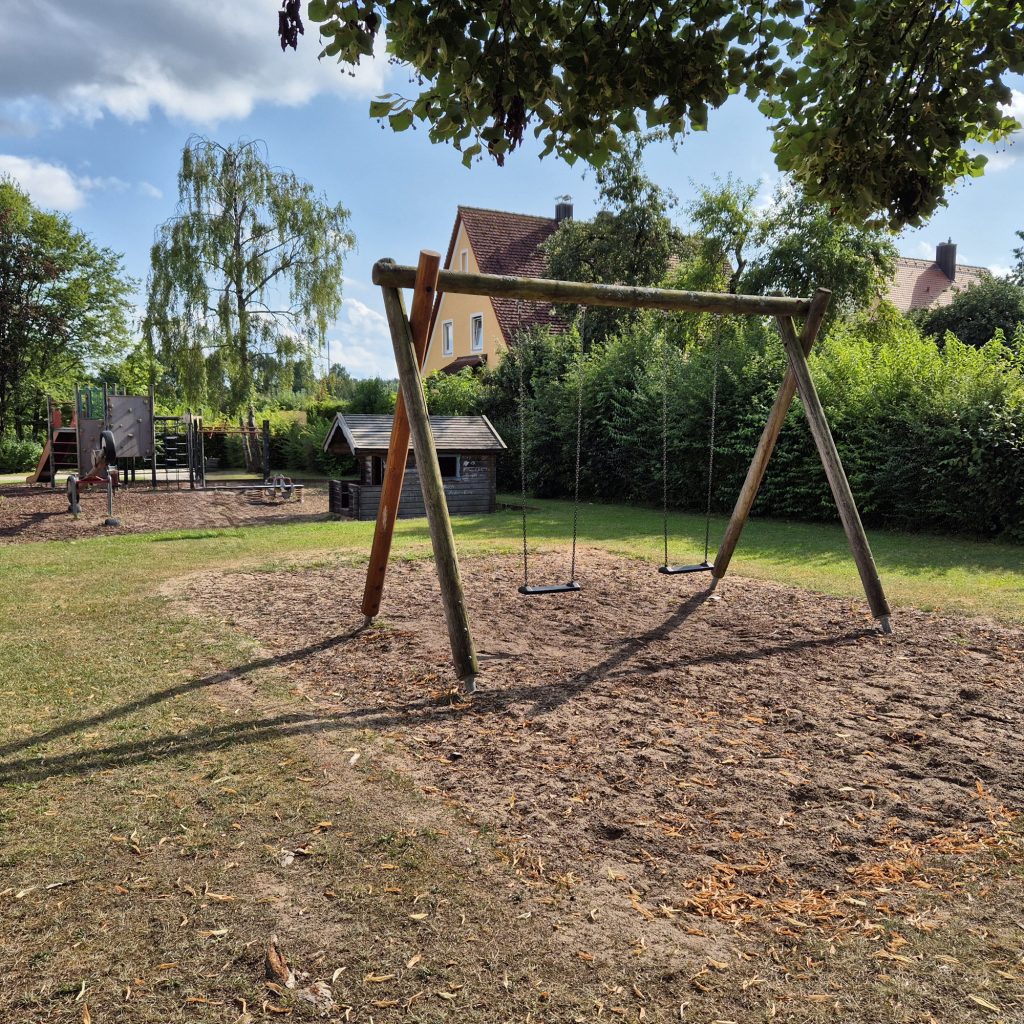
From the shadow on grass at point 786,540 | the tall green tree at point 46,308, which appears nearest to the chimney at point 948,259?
the shadow on grass at point 786,540

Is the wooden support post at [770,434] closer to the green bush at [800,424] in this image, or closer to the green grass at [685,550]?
the green grass at [685,550]

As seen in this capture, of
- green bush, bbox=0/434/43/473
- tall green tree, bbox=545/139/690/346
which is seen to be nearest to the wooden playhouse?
tall green tree, bbox=545/139/690/346

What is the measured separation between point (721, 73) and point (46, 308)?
37.3 m

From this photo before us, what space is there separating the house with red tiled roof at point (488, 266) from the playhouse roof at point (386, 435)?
40.6 ft

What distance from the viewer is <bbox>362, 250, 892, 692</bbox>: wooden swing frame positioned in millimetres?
4645

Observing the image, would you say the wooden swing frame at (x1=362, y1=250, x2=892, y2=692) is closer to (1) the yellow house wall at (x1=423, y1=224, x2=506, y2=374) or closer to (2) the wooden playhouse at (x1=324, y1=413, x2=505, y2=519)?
(2) the wooden playhouse at (x1=324, y1=413, x2=505, y2=519)

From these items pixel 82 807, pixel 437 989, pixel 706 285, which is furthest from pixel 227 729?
pixel 706 285

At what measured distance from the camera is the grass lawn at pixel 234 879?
2.16m

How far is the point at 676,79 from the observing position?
4.46 meters

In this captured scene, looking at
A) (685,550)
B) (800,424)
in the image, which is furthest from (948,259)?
(685,550)

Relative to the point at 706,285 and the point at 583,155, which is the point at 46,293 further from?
the point at 583,155

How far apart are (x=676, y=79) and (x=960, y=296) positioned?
3083 centimetres

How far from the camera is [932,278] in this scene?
1625 inches

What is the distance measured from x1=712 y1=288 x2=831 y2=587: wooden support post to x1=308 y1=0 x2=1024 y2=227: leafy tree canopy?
131 cm
